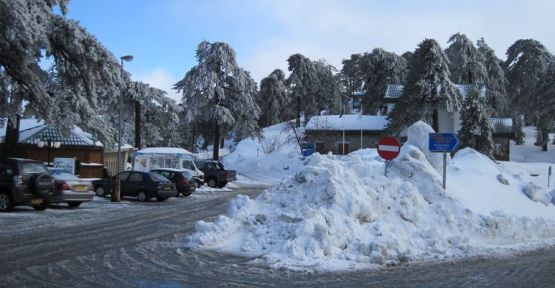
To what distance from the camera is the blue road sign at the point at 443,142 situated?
1623cm

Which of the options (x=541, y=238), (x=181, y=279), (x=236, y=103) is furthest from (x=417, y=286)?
(x=236, y=103)

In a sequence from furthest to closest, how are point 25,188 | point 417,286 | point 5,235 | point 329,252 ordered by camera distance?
point 25,188 → point 5,235 → point 329,252 → point 417,286

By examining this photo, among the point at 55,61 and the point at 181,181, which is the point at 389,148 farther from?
the point at 181,181

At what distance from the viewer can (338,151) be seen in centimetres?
6262

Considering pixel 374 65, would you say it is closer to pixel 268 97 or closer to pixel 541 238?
pixel 268 97

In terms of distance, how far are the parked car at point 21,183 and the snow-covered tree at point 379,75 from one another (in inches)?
2252

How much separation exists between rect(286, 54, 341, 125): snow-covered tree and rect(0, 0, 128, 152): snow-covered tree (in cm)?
6630

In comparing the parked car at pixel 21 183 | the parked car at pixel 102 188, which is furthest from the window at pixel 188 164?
the parked car at pixel 21 183

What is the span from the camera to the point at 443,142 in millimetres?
16453

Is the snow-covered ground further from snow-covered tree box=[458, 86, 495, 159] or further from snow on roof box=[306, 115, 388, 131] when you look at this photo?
snow on roof box=[306, 115, 388, 131]

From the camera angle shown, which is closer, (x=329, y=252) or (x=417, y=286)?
(x=417, y=286)

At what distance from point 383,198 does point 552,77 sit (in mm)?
52492

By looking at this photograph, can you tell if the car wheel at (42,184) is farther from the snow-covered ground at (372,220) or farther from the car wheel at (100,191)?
the car wheel at (100,191)

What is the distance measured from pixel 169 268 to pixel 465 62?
62.0 metres
